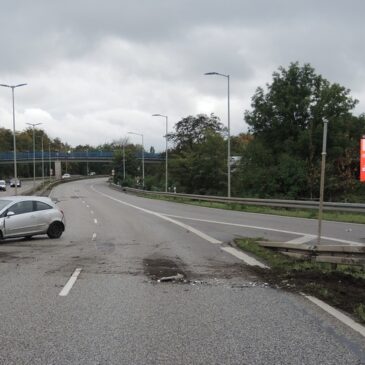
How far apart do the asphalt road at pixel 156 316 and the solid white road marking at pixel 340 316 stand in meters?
0.10

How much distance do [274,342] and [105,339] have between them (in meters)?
1.81

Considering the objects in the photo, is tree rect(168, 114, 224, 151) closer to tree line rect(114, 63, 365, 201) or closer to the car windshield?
tree line rect(114, 63, 365, 201)

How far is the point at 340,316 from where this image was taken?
22.5 feet

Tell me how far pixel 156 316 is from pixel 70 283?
2.92 metres

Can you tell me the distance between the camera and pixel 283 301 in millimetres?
7852

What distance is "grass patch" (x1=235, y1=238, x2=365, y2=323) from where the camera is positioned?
768cm

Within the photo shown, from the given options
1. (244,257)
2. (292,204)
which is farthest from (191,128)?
(244,257)

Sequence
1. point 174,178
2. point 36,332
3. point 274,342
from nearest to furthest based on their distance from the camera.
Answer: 1. point 274,342
2. point 36,332
3. point 174,178

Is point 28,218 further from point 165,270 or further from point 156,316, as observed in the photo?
point 156,316

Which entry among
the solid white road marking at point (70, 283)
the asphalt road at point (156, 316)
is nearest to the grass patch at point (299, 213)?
the asphalt road at point (156, 316)

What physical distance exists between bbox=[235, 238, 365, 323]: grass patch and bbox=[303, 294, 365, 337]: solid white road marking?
0.42 feet

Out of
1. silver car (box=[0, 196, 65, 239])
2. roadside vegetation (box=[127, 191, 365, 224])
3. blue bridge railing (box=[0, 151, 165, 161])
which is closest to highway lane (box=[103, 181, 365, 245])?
roadside vegetation (box=[127, 191, 365, 224])

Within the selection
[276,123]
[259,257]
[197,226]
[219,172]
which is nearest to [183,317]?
[259,257]

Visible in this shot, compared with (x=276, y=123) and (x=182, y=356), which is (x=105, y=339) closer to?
(x=182, y=356)
